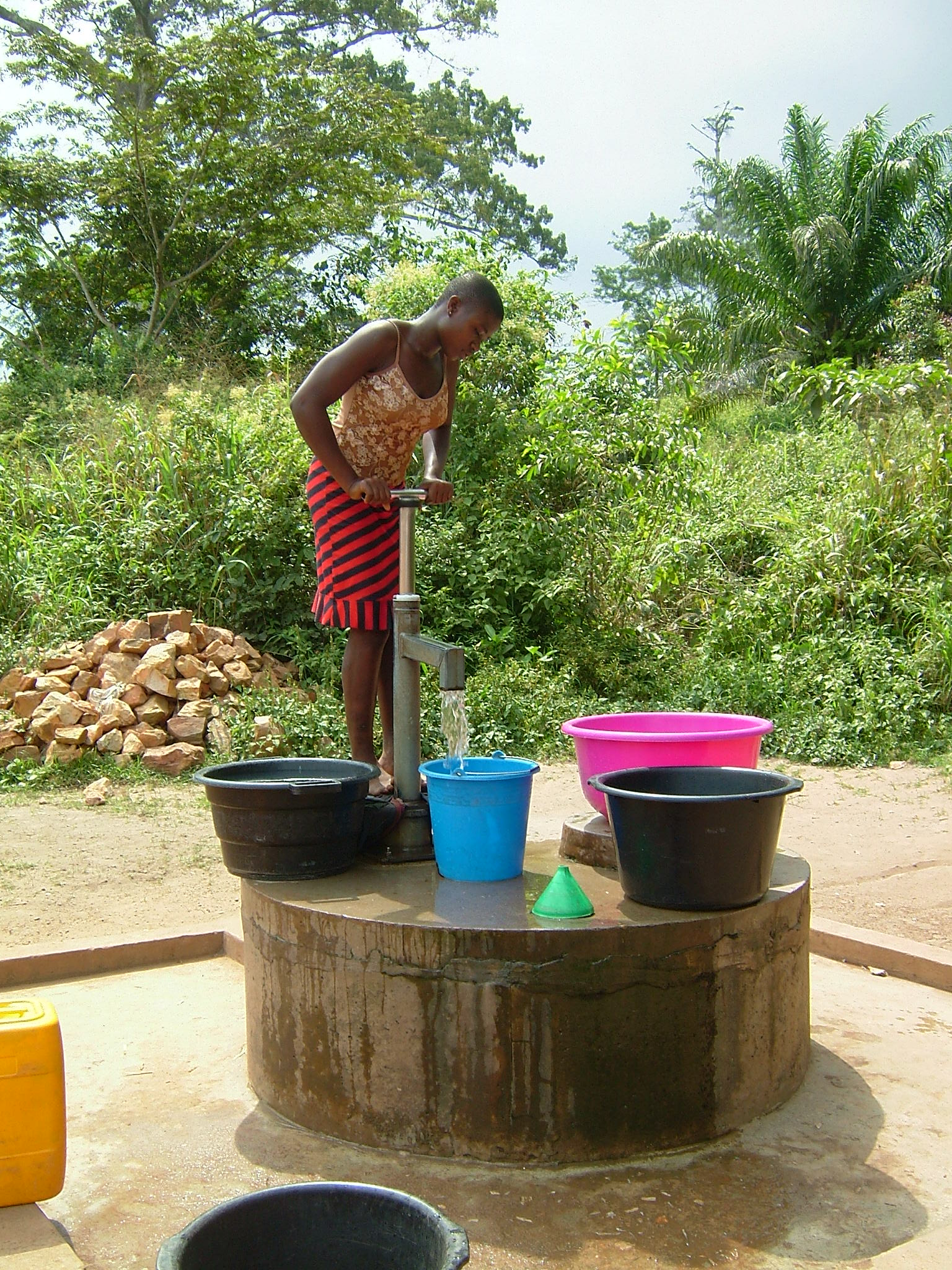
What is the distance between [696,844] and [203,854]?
282 cm

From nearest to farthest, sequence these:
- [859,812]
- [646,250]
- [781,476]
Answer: [859,812] → [781,476] → [646,250]

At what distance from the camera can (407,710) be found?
2.78 m

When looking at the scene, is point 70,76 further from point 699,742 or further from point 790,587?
point 699,742

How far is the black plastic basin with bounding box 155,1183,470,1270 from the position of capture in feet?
4.25

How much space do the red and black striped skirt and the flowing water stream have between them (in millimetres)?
601

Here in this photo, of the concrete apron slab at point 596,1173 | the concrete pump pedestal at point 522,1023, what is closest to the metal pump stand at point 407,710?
the concrete pump pedestal at point 522,1023

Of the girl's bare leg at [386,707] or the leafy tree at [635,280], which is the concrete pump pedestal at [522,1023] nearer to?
the girl's bare leg at [386,707]

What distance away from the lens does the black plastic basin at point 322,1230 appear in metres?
1.29

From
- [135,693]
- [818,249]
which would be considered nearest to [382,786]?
[135,693]

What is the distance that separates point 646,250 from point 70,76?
10.7m

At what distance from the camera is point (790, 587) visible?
760 centimetres

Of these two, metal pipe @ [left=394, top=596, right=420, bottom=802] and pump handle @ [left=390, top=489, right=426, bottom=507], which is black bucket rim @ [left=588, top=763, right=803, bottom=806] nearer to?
metal pipe @ [left=394, top=596, right=420, bottom=802]

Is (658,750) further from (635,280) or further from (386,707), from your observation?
(635,280)

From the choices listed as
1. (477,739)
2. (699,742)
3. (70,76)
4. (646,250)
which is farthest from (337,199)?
(699,742)
